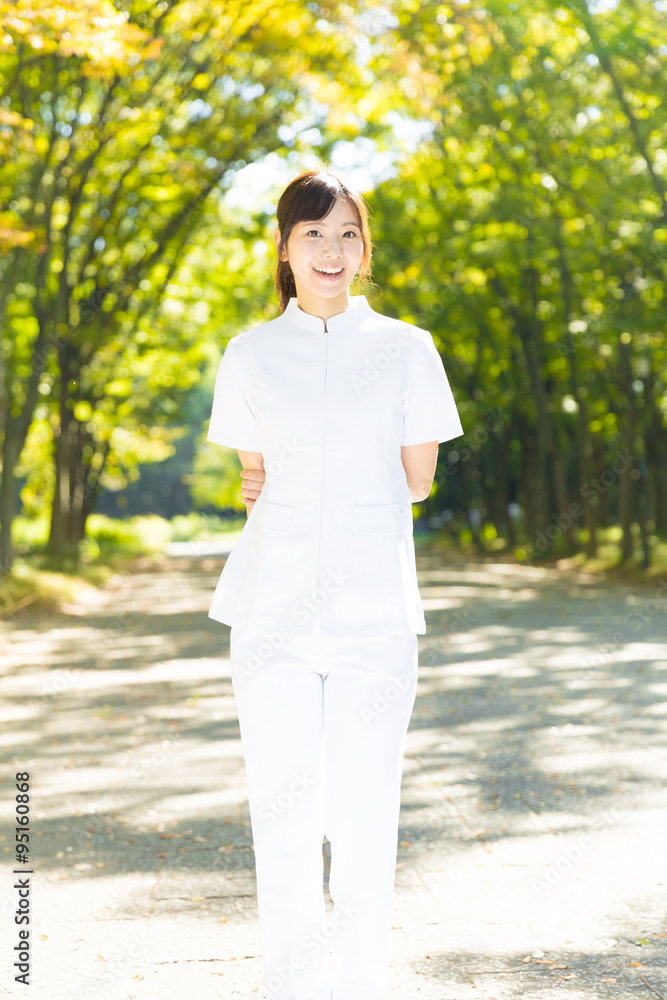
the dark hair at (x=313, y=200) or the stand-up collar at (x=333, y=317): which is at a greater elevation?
the dark hair at (x=313, y=200)

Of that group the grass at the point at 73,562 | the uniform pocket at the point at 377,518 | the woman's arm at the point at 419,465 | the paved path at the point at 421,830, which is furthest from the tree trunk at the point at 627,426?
the uniform pocket at the point at 377,518

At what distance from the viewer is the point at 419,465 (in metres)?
2.84

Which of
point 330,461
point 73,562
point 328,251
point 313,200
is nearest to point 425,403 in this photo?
point 330,461

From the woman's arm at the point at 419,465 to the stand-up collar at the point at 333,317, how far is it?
1.10ft

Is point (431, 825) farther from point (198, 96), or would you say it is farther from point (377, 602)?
point (198, 96)

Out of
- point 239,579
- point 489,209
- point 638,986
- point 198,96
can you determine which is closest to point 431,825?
point 638,986

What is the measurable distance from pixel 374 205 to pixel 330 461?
23.0m

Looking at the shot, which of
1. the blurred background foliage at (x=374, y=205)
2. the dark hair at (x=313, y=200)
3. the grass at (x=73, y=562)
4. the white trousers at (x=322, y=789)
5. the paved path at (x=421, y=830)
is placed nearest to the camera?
the white trousers at (x=322, y=789)

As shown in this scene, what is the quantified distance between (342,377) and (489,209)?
714 inches

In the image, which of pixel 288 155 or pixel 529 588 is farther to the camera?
pixel 529 588

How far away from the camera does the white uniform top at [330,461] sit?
272cm

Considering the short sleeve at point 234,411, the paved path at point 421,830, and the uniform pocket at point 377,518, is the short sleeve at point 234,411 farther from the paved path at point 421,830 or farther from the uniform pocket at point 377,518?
the paved path at point 421,830

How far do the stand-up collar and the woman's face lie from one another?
5 cm

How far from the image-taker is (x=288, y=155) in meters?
17.5
